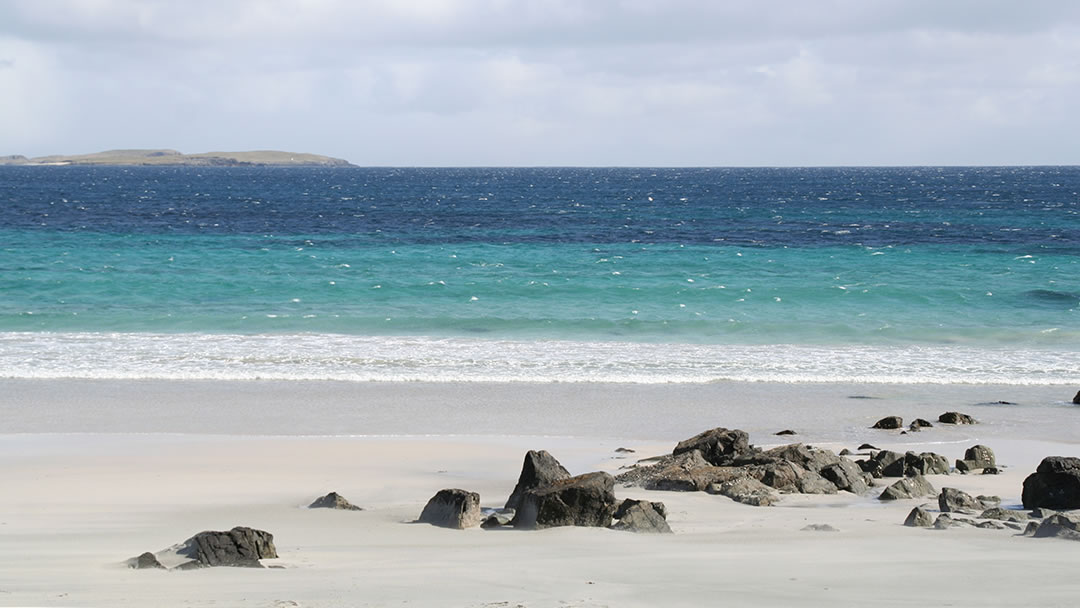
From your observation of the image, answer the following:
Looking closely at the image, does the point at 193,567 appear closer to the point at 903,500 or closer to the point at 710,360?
the point at 903,500

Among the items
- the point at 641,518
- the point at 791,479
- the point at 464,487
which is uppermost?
the point at 641,518

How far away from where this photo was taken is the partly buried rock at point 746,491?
33.8ft

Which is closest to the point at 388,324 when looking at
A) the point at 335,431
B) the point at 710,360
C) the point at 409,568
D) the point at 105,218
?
the point at 710,360

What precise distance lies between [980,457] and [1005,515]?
275 centimetres

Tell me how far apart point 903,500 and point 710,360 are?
1054cm

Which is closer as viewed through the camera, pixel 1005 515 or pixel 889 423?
pixel 1005 515

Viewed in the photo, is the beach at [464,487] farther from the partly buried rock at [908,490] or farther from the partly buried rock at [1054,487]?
the partly buried rock at [1054,487]

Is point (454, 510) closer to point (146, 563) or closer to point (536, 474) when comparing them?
point (536, 474)

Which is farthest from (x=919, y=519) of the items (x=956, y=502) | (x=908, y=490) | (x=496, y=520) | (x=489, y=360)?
(x=489, y=360)

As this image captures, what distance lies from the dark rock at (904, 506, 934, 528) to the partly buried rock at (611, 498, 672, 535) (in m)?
2.03

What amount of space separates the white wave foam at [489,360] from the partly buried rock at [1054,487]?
908cm

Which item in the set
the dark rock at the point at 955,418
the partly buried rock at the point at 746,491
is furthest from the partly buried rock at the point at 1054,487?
the dark rock at the point at 955,418

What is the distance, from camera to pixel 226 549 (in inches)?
304

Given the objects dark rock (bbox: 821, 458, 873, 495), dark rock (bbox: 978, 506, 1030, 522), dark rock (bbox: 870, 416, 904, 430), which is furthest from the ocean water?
dark rock (bbox: 978, 506, 1030, 522)
